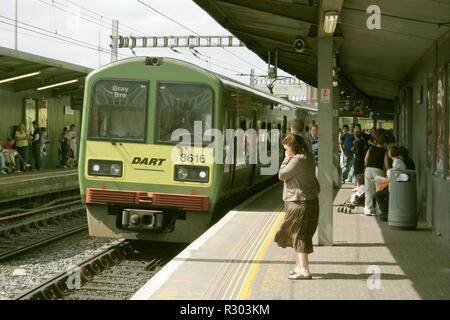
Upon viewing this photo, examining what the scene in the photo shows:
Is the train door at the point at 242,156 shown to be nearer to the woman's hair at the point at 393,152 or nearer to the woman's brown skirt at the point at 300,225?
the woman's hair at the point at 393,152

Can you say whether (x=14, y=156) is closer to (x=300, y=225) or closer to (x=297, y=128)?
(x=297, y=128)

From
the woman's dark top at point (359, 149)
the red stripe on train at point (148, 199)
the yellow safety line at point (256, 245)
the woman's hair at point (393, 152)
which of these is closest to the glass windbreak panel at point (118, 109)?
the red stripe on train at point (148, 199)

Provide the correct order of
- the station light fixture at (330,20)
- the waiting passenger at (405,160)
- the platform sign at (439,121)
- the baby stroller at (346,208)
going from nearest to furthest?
the station light fixture at (330,20) → the platform sign at (439,121) → the waiting passenger at (405,160) → the baby stroller at (346,208)

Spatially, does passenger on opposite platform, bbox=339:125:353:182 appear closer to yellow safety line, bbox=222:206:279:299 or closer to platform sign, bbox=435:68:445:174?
yellow safety line, bbox=222:206:279:299

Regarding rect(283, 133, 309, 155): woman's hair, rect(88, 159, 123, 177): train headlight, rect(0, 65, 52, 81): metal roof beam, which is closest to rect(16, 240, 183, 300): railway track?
rect(88, 159, 123, 177): train headlight

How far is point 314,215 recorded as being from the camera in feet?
23.6

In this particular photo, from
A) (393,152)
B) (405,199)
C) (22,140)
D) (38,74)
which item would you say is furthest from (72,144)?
(405,199)

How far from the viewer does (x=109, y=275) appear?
32.2ft

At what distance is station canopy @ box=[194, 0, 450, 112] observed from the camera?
27.0 ft

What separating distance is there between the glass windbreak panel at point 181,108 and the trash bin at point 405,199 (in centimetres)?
298

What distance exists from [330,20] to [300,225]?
2.48 metres

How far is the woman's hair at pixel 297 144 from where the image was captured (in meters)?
7.15
